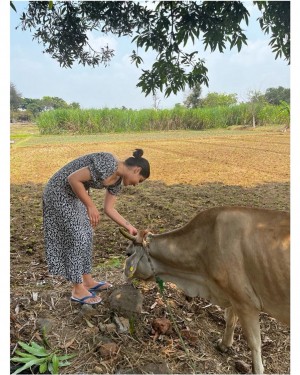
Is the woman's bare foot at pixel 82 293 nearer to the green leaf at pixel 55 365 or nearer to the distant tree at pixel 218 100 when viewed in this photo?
the green leaf at pixel 55 365

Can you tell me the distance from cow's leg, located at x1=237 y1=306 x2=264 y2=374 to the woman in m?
0.94

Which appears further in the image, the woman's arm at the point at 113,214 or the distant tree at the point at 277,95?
the distant tree at the point at 277,95

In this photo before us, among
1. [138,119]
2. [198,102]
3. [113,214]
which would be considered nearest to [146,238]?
[113,214]

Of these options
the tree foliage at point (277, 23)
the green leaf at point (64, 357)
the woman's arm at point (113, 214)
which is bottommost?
the green leaf at point (64, 357)

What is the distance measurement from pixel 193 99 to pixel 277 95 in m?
0.68

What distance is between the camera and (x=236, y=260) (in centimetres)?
268

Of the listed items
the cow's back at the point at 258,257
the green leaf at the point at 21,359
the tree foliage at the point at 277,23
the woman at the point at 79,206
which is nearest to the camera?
the cow's back at the point at 258,257

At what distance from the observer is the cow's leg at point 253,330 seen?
2.73 meters

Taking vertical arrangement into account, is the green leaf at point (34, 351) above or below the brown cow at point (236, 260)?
below

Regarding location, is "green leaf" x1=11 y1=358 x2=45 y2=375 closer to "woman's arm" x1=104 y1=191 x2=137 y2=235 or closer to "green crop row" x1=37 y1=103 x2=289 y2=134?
"woman's arm" x1=104 y1=191 x2=137 y2=235

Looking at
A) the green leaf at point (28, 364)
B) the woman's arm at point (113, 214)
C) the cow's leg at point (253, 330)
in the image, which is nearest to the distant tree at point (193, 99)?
the woman's arm at point (113, 214)

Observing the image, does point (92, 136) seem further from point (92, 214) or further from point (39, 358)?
point (39, 358)

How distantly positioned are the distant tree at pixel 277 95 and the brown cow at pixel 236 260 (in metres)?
1.21
